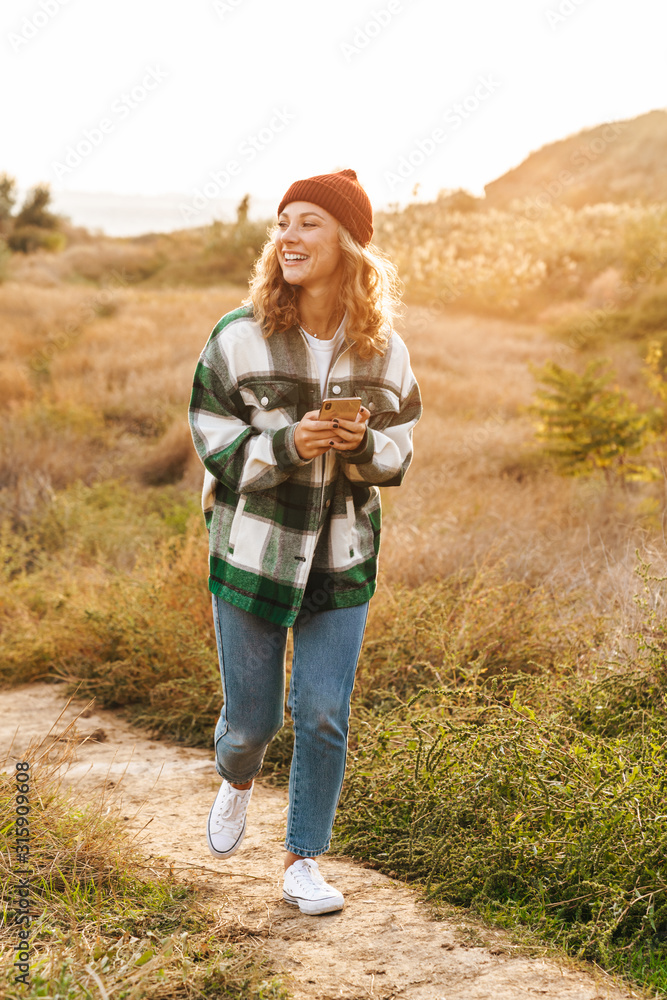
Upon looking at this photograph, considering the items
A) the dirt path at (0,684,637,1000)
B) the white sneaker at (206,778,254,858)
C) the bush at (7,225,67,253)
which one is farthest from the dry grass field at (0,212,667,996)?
the bush at (7,225,67,253)

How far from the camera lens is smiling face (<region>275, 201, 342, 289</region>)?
2301 millimetres

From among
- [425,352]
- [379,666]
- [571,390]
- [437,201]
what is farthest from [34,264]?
[379,666]

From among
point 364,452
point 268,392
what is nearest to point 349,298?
point 268,392

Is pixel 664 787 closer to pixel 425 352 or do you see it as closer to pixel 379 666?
pixel 379 666

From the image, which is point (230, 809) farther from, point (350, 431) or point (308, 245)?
point (308, 245)

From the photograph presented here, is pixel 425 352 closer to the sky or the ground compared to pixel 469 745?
closer to the sky

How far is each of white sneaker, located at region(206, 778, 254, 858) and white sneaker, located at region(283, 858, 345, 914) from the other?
0.78 feet

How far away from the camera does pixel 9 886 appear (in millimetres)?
2217

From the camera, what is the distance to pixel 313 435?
2098mm

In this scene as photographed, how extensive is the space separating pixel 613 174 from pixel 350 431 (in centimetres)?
3657

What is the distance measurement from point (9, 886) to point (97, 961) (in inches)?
20.3

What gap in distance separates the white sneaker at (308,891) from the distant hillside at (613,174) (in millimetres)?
30477

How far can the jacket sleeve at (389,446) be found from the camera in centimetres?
224

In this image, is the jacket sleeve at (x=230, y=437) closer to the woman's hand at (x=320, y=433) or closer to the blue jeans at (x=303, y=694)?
the woman's hand at (x=320, y=433)
